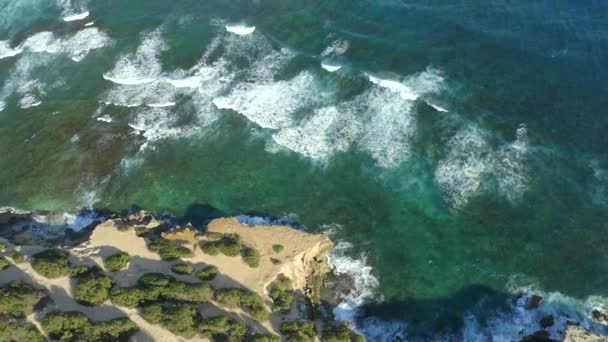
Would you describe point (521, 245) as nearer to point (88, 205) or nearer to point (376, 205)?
point (376, 205)

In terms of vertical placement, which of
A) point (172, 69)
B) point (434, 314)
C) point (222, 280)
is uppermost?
point (172, 69)

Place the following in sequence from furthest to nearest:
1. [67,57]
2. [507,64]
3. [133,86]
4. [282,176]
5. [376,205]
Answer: [67,57], [133,86], [507,64], [282,176], [376,205]

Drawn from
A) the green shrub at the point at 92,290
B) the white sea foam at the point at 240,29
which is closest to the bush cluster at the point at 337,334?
the green shrub at the point at 92,290

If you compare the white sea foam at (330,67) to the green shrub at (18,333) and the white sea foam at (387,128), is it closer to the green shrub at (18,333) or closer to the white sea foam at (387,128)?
the white sea foam at (387,128)

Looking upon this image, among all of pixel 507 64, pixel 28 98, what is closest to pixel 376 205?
pixel 507 64

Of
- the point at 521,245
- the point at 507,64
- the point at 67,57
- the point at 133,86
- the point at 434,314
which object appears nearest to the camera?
the point at 434,314

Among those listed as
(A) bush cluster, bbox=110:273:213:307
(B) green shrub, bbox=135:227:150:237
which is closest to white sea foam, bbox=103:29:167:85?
(B) green shrub, bbox=135:227:150:237

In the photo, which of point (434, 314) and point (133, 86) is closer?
point (434, 314)
